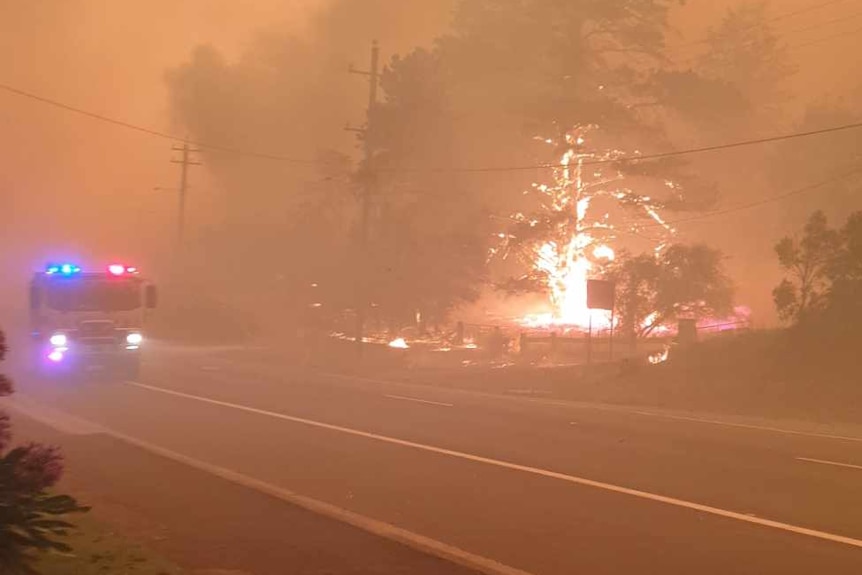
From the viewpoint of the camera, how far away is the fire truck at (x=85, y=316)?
20281 mm

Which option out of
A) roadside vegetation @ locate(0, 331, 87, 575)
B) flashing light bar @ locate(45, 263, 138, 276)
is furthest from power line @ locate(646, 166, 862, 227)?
roadside vegetation @ locate(0, 331, 87, 575)

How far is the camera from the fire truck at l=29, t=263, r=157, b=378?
66.5 ft

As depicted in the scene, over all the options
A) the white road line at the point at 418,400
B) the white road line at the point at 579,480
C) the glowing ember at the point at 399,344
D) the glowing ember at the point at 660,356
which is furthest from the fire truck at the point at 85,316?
the glowing ember at the point at 399,344

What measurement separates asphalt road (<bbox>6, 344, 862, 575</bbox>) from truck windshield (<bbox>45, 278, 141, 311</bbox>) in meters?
1.90

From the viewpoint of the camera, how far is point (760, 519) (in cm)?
856

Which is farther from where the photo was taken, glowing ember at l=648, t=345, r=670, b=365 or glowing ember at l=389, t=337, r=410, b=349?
glowing ember at l=389, t=337, r=410, b=349

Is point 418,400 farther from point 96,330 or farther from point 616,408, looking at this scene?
point 96,330

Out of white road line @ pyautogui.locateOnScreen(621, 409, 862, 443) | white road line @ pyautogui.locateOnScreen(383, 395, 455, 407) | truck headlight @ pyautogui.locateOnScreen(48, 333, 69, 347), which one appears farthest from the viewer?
truck headlight @ pyautogui.locateOnScreen(48, 333, 69, 347)

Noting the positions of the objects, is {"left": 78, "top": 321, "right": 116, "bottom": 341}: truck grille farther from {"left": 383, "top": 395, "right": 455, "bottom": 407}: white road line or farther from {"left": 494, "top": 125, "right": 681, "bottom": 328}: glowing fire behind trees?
{"left": 494, "top": 125, "right": 681, "bottom": 328}: glowing fire behind trees

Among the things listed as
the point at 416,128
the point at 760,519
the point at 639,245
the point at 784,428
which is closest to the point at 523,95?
the point at 416,128

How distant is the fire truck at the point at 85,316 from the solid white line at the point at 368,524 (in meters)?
10.1

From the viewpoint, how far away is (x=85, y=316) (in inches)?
806

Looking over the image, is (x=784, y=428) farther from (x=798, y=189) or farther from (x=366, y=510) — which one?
(x=798, y=189)

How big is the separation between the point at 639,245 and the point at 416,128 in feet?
64.1
